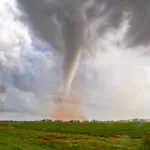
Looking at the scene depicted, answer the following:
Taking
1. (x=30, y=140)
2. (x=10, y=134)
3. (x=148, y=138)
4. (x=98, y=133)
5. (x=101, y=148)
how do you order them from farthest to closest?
(x=98, y=133), (x=10, y=134), (x=30, y=140), (x=101, y=148), (x=148, y=138)

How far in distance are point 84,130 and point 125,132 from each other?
39.3 ft

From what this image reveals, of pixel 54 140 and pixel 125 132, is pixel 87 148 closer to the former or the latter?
pixel 54 140

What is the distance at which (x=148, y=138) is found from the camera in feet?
202

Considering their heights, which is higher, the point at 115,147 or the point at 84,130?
the point at 84,130

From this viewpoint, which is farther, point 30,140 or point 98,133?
point 98,133

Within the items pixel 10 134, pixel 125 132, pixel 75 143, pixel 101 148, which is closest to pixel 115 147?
pixel 101 148

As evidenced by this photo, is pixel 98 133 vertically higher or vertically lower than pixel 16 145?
higher

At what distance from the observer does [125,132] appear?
98312 millimetres

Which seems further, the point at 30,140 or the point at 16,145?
the point at 30,140

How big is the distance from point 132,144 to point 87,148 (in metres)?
12.6

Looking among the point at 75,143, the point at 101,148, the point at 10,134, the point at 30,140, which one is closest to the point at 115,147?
the point at 101,148

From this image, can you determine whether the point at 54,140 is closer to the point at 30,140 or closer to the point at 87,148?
the point at 30,140

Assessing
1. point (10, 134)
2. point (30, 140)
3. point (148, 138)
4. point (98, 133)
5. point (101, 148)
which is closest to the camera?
point (148, 138)

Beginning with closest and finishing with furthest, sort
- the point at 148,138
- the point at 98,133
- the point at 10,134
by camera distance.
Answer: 1. the point at 148,138
2. the point at 10,134
3. the point at 98,133
